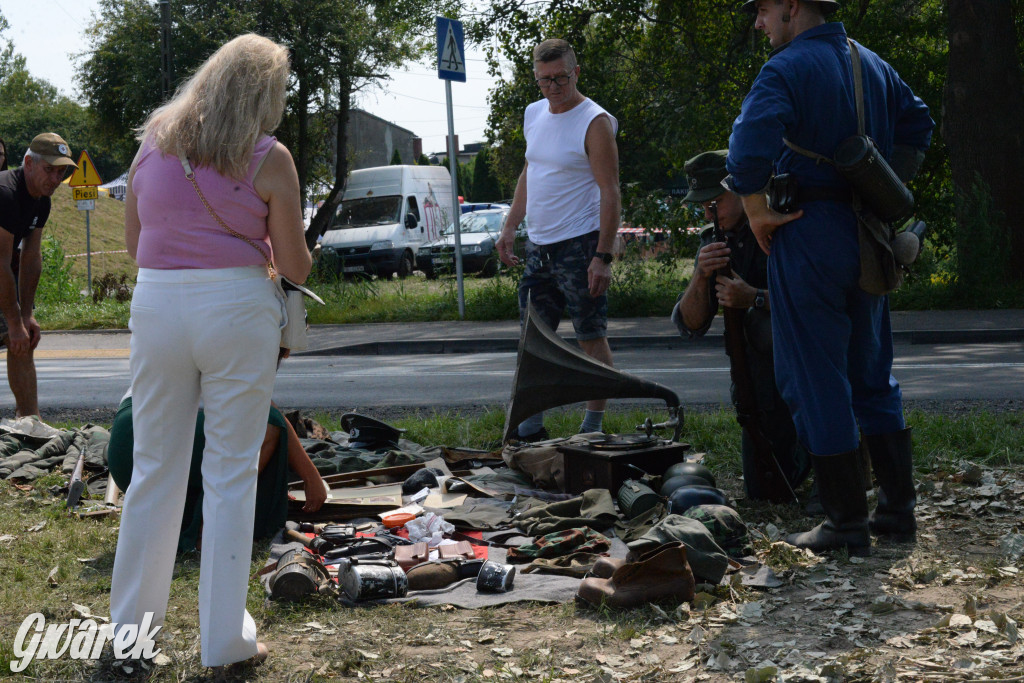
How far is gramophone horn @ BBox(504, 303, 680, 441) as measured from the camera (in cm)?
550

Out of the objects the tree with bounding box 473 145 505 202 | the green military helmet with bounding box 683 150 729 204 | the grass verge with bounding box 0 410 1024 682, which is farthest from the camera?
the tree with bounding box 473 145 505 202

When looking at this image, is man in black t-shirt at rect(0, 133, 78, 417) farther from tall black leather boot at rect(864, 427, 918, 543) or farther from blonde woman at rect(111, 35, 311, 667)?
tall black leather boot at rect(864, 427, 918, 543)

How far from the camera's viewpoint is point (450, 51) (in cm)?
1353

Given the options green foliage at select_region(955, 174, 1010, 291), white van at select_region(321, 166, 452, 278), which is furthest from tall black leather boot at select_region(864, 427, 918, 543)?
white van at select_region(321, 166, 452, 278)

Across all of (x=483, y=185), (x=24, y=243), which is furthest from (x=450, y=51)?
(x=483, y=185)

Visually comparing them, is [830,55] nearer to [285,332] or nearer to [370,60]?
[285,332]

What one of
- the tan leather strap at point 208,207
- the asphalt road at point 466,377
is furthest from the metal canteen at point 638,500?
the asphalt road at point 466,377

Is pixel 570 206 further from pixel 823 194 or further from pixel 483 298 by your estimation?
pixel 483 298

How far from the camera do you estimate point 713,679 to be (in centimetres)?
301

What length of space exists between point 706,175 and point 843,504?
1727 mm

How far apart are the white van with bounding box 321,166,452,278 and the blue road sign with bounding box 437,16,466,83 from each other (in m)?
11.6

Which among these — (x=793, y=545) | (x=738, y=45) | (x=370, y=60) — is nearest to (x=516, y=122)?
(x=738, y=45)

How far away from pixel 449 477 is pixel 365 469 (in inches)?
23.4

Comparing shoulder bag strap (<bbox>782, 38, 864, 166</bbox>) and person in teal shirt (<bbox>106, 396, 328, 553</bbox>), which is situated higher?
shoulder bag strap (<bbox>782, 38, 864, 166</bbox>)
